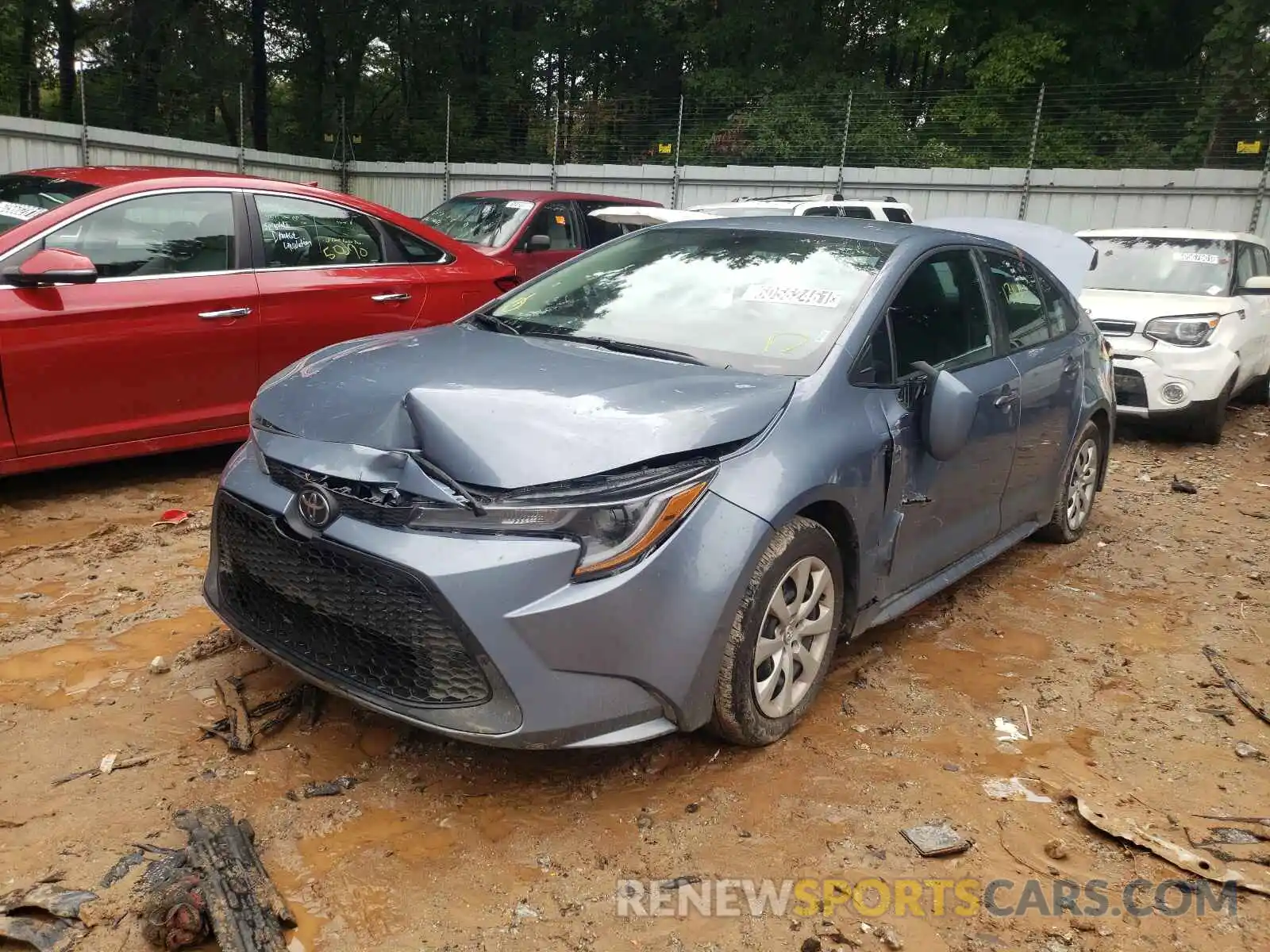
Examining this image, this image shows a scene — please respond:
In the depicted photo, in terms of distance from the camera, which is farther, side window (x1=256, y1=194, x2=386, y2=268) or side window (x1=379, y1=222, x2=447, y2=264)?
side window (x1=379, y1=222, x2=447, y2=264)

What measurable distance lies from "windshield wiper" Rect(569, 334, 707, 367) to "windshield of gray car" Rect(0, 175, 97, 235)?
9.58 feet

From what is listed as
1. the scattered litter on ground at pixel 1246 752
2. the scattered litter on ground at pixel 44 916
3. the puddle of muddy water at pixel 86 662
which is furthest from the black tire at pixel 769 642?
the puddle of muddy water at pixel 86 662

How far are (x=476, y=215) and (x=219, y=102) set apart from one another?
1700 cm


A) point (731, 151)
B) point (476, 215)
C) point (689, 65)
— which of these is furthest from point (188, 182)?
point (689, 65)

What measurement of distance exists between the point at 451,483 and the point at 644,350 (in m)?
1.04

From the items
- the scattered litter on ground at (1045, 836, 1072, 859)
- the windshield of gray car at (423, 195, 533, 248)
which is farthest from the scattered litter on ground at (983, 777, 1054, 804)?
the windshield of gray car at (423, 195, 533, 248)

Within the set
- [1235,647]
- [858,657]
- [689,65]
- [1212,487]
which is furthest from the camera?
[689,65]

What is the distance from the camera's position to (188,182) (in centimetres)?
507

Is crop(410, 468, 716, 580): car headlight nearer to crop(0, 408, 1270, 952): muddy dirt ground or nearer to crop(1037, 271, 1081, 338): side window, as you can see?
crop(0, 408, 1270, 952): muddy dirt ground

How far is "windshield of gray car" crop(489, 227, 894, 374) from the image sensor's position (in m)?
3.31

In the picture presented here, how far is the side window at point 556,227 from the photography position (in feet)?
31.1

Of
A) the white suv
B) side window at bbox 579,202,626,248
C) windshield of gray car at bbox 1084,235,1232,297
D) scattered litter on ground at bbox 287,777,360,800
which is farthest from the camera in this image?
side window at bbox 579,202,626,248

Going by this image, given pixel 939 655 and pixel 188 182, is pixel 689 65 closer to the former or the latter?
pixel 188 182

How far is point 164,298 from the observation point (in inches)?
191
